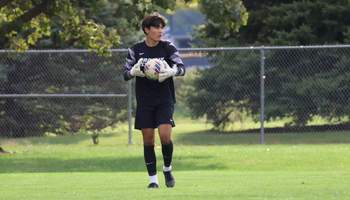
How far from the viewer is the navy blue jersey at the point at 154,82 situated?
270 inches

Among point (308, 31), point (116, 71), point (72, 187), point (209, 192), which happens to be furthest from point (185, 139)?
point (209, 192)

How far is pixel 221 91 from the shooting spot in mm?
15555

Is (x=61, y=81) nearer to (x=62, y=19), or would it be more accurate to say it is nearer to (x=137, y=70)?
(x=62, y=19)

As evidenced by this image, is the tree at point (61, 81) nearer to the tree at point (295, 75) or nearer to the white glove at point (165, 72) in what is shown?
the tree at point (295, 75)

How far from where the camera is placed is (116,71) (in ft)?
51.4

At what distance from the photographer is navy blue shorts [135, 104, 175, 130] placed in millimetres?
6832

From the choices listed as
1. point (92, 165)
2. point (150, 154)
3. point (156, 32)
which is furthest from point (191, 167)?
point (156, 32)

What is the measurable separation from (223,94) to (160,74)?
9056mm

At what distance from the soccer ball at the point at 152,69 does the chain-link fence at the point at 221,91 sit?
8001 millimetres

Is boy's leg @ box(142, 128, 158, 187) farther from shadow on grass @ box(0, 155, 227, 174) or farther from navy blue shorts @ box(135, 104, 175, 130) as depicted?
shadow on grass @ box(0, 155, 227, 174)

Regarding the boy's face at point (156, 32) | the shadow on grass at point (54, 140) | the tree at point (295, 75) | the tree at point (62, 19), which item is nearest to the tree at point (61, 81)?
the tree at point (62, 19)

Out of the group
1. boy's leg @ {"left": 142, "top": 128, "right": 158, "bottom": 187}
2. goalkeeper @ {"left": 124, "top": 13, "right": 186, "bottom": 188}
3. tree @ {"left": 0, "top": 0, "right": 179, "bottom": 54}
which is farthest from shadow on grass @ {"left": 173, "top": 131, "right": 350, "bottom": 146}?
goalkeeper @ {"left": 124, "top": 13, "right": 186, "bottom": 188}

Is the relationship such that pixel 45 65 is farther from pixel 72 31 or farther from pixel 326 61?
pixel 326 61

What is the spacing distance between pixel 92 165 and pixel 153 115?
5399mm
